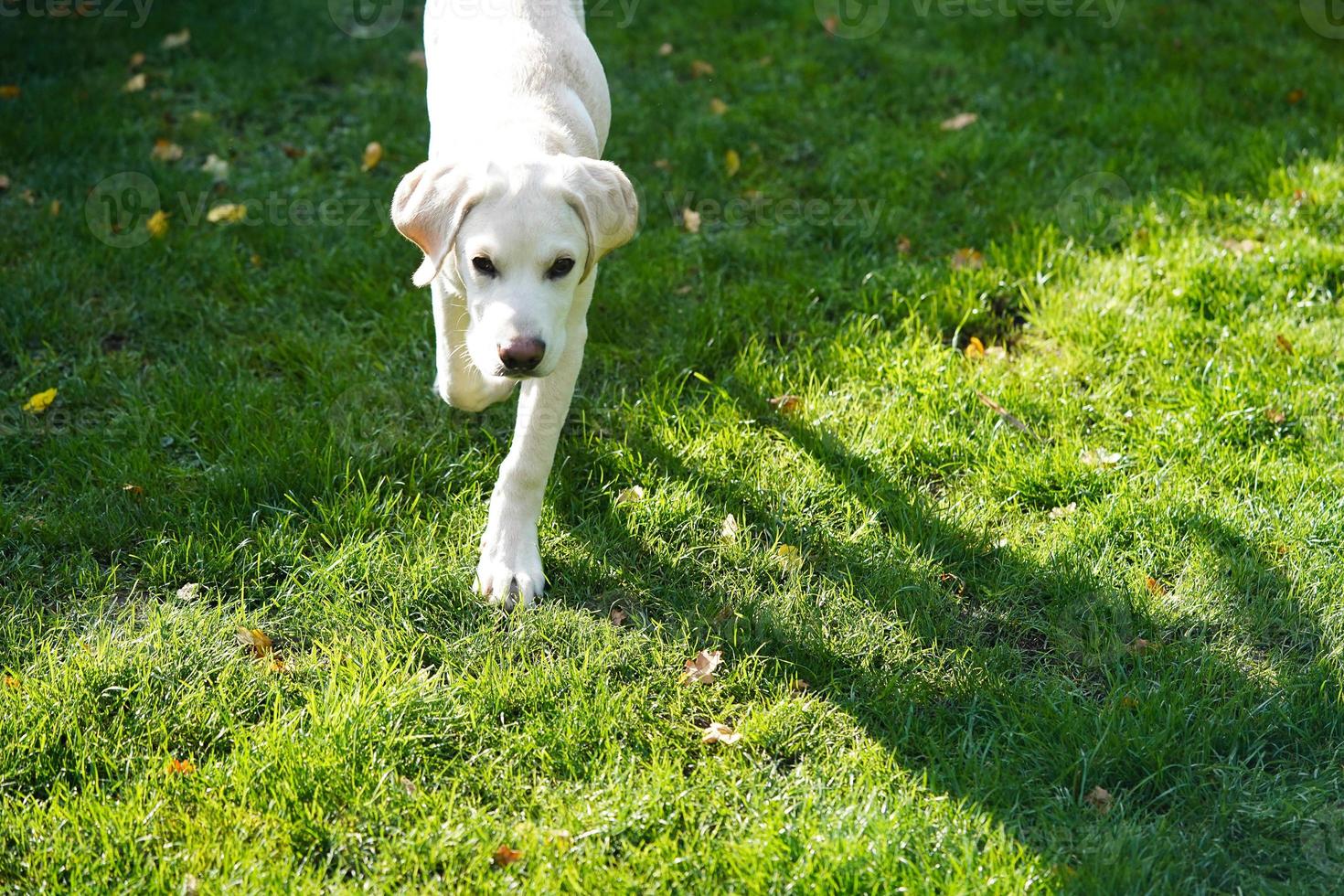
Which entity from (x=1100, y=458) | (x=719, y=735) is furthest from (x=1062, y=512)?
(x=719, y=735)

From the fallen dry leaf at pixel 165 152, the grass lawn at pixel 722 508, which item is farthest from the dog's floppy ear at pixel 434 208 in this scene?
the fallen dry leaf at pixel 165 152

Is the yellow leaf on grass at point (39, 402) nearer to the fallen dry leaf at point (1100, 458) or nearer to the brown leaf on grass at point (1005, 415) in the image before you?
the brown leaf on grass at point (1005, 415)

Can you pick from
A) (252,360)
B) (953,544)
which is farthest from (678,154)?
(953,544)

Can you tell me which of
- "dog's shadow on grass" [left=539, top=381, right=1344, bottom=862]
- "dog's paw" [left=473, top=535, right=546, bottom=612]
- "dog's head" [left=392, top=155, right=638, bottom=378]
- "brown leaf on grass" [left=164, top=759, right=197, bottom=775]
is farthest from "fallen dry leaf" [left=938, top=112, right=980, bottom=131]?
"brown leaf on grass" [left=164, top=759, right=197, bottom=775]

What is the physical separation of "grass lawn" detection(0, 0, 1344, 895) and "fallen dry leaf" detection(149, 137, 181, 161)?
0.07 ft

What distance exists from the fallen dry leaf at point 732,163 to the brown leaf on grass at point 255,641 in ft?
11.2

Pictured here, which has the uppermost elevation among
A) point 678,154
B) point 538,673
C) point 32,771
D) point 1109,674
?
point 678,154

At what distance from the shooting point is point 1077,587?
3.61 meters

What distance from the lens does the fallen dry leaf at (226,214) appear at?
538 centimetres

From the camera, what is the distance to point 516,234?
122 inches

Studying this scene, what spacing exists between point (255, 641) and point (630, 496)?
1.26 m

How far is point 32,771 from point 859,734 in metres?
2.09

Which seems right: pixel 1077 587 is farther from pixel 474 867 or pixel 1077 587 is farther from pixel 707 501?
pixel 474 867

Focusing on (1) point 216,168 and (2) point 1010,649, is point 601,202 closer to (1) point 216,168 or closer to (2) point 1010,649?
(2) point 1010,649
